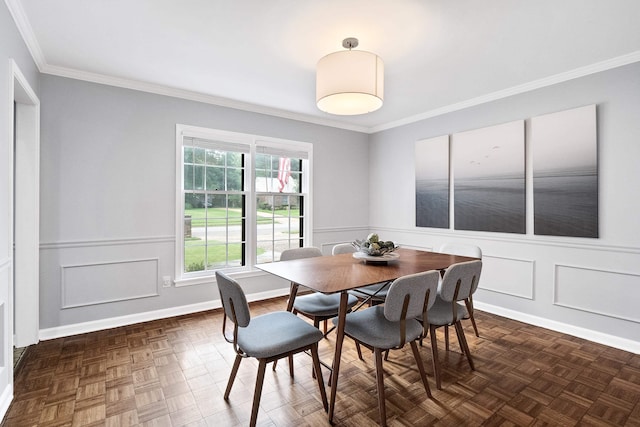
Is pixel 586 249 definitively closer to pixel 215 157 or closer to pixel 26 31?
pixel 215 157

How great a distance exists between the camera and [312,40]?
249 cm

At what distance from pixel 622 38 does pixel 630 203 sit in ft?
4.54

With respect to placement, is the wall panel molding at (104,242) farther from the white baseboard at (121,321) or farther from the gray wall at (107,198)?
the white baseboard at (121,321)

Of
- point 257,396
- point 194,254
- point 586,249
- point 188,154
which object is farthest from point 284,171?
point 586,249

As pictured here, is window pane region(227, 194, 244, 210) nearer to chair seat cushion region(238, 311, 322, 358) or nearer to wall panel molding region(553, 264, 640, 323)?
chair seat cushion region(238, 311, 322, 358)

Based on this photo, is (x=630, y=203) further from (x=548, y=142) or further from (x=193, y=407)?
(x=193, y=407)

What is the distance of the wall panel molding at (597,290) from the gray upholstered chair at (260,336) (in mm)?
2763

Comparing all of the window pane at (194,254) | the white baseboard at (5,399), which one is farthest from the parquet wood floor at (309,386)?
the window pane at (194,254)

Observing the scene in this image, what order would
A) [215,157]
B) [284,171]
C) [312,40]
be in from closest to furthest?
1. [312,40]
2. [215,157]
3. [284,171]

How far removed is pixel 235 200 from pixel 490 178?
3.16 m

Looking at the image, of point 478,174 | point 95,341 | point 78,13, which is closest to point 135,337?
point 95,341

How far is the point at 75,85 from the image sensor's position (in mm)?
3104

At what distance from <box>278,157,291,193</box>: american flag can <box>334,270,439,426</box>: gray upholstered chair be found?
271 centimetres

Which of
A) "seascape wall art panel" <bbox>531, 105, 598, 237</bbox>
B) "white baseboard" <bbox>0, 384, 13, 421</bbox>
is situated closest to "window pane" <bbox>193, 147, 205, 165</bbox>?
"white baseboard" <bbox>0, 384, 13, 421</bbox>
